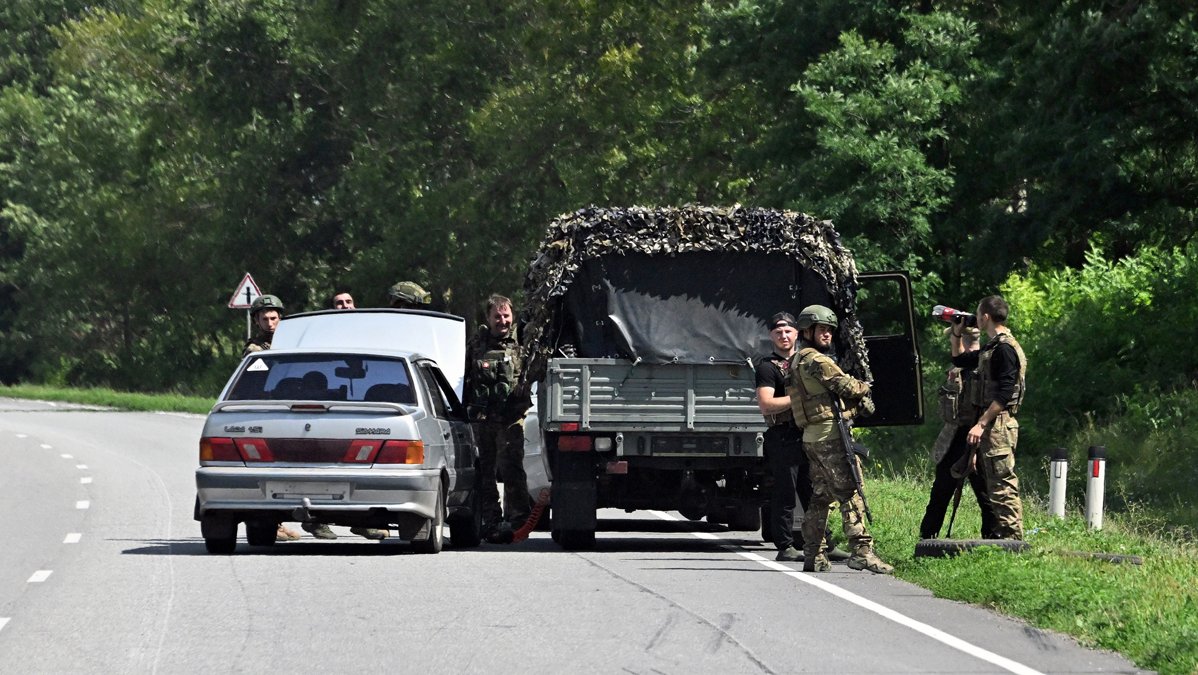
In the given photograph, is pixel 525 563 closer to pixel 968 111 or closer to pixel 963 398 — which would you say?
pixel 963 398

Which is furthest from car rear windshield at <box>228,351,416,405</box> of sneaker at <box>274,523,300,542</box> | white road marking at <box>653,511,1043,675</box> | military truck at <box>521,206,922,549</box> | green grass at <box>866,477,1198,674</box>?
green grass at <box>866,477,1198,674</box>

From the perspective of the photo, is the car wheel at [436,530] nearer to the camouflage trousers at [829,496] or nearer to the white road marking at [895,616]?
the white road marking at [895,616]

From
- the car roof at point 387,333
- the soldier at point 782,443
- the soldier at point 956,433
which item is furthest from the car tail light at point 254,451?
the soldier at point 956,433

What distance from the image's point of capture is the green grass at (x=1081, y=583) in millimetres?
10000

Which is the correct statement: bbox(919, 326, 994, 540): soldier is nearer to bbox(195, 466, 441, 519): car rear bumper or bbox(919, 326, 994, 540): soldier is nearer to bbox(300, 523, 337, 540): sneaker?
bbox(195, 466, 441, 519): car rear bumper

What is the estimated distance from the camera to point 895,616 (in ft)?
37.4

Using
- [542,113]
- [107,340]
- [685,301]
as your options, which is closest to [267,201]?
[542,113]

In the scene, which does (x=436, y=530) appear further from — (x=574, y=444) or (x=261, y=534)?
(x=261, y=534)

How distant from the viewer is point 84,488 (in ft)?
77.3

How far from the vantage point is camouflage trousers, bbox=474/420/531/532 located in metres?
17.0

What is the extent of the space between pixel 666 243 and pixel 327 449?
3.57 metres

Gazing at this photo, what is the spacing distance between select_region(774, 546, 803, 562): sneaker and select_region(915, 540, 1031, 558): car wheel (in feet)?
3.80

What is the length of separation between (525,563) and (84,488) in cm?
1040

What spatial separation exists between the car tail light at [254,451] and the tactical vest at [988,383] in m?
5.00
